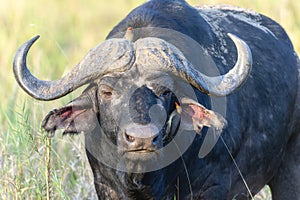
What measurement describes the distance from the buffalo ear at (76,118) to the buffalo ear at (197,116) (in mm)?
567

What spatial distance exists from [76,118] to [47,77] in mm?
3009

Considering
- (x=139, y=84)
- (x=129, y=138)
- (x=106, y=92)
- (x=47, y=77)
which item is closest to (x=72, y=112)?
(x=106, y=92)

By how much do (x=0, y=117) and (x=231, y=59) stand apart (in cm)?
303

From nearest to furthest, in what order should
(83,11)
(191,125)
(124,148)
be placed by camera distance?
(124,148) → (191,125) → (83,11)

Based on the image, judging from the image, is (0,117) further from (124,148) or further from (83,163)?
(124,148)

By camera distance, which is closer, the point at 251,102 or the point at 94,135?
the point at 94,135

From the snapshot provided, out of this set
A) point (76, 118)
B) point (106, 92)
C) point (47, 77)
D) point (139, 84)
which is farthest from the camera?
point (47, 77)

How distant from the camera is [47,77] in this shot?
8.40 metres

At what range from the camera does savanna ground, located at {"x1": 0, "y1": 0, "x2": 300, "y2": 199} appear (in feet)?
19.9

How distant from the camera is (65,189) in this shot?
6527mm

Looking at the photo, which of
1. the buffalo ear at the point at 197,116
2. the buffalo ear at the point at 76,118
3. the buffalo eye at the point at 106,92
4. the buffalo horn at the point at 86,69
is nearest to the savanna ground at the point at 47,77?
the buffalo ear at the point at 76,118

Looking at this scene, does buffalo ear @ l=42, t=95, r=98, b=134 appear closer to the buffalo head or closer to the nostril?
the buffalo head

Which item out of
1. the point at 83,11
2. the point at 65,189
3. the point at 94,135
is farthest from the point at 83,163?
the point at 83,11

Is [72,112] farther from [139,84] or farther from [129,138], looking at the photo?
[129,138]
